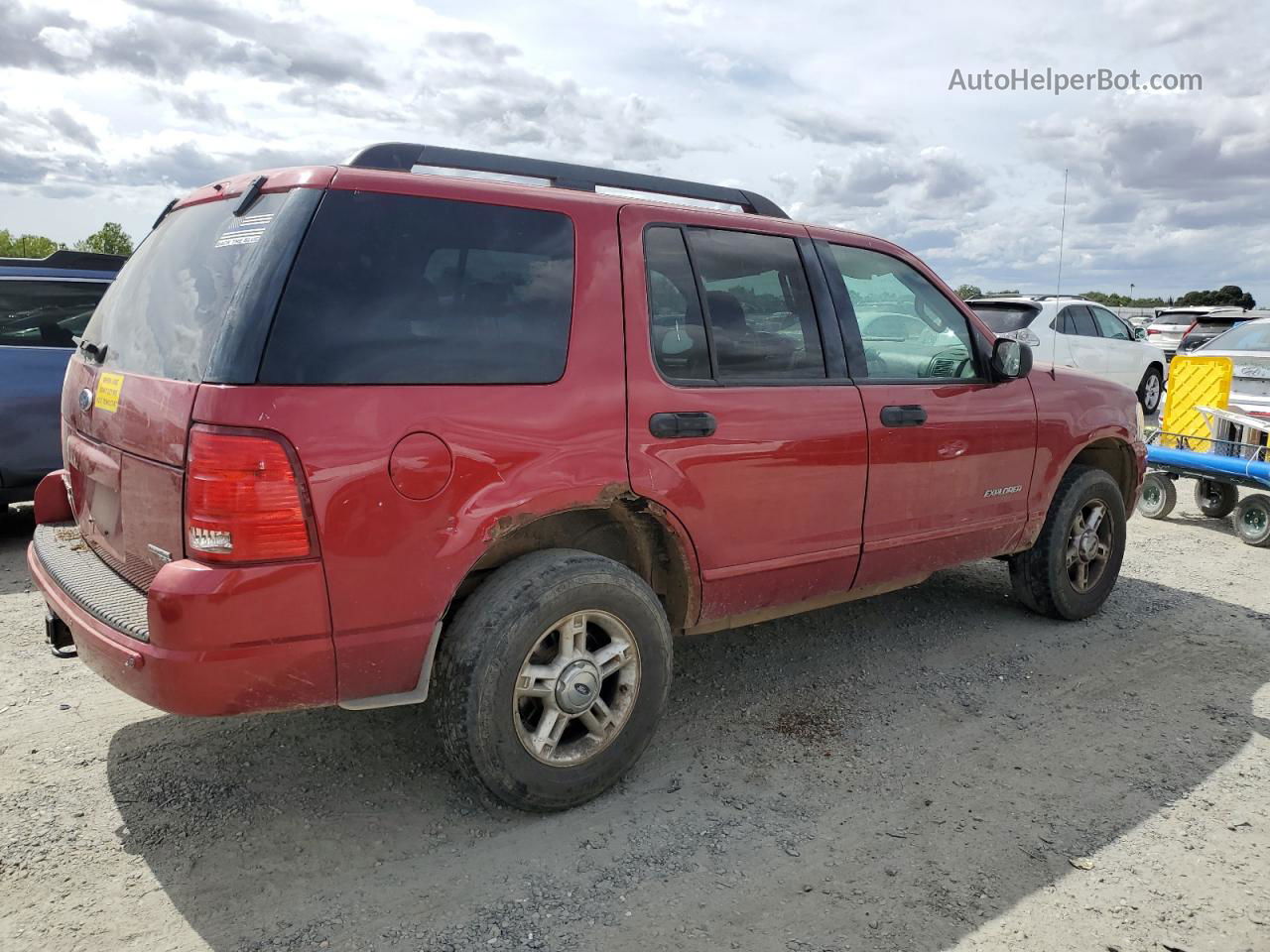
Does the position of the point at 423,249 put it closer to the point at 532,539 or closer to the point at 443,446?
the point at 443,446

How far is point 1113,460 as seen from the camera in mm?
5469

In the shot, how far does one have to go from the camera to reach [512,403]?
2910 millimetres

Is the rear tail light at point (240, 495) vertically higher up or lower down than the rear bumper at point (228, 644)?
higher up

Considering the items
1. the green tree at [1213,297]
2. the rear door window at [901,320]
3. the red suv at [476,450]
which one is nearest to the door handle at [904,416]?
the red suv at [476,450]

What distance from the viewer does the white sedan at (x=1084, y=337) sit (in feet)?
39.2

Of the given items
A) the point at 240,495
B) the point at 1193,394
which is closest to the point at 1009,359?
the point at 240,495

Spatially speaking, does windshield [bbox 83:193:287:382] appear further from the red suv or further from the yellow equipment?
the yellow equipment

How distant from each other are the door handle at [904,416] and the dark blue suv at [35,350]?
16.1ft

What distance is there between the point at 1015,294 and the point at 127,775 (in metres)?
12.5

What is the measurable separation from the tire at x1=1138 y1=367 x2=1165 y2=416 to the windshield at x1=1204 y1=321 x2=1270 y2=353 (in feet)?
20.6

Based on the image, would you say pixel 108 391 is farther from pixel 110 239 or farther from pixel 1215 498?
pixel 110 239

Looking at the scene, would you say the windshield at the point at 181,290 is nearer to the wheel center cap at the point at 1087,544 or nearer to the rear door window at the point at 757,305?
the rear door window at the point at 757,305

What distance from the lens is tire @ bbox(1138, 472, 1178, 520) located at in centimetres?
791

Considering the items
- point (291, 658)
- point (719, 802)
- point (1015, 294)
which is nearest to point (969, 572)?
point (719, 802)
